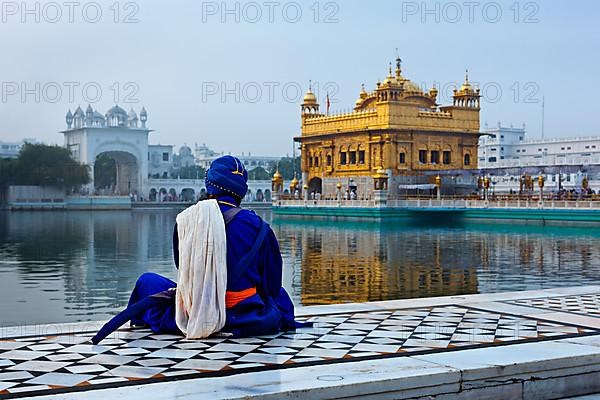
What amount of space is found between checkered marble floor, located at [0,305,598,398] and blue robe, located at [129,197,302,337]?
0.31ft

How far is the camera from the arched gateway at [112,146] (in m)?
71.9

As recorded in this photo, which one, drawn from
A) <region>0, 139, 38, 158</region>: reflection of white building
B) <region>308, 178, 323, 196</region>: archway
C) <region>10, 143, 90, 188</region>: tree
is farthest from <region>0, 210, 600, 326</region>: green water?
<region>0, 139, 38, 158</region>: reflection of white building

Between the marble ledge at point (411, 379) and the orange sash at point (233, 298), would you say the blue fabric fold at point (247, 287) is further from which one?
the marble ledge at point (411, 379)

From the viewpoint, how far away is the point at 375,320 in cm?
600

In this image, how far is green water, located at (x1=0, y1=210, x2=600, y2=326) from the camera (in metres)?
10.4

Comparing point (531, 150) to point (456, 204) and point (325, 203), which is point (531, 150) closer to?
point (325, 203)

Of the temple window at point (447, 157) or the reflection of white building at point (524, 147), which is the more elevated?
the reflection of white building at point (524, 147)

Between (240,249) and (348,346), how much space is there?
37.1 inches

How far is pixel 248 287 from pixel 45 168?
186ft

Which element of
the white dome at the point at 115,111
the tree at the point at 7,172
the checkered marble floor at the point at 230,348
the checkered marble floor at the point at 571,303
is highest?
the white dome at the point at 115,111

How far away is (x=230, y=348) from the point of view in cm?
490

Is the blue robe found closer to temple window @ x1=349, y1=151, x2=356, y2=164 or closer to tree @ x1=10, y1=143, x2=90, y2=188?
temple window @ x1=349, y1=151, x2=356, y2=164

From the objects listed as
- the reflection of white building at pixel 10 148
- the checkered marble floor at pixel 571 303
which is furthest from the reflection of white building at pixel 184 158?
the checkered marble floor at pixel 571 303

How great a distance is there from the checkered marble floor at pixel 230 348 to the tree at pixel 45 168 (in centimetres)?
5635
